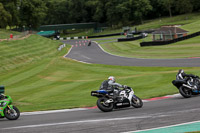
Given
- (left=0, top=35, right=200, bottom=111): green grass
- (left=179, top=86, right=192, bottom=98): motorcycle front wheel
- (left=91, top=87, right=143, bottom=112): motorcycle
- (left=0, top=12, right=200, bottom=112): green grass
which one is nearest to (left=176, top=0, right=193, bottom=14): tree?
(left=0, top=12, right=200, bottom=112): green grass

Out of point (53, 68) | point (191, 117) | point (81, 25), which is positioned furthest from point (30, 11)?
point (191, 117)

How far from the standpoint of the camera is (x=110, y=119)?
45.9 ft

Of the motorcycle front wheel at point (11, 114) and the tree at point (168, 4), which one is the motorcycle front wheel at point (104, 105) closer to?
the motorcycle front wheel at point (11, 114)

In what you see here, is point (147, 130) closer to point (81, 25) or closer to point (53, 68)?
point (53, 68)

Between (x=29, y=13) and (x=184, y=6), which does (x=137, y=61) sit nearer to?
(x=29, y=13)

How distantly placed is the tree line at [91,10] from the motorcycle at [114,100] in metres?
83.0

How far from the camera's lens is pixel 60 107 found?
1906cm

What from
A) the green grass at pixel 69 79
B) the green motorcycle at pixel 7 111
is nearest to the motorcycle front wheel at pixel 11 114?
the green motorcycle at pixel 7 111

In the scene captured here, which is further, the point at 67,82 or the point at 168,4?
the point at 168,4

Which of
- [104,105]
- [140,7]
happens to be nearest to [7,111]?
[104,105]

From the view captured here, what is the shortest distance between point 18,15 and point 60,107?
9322cm

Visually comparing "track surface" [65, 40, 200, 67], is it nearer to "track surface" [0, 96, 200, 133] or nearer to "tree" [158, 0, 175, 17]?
"track surface" [0, 96, 200, 133]

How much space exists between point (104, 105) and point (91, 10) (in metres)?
157

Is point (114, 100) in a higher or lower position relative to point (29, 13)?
lower
